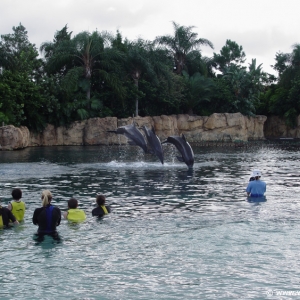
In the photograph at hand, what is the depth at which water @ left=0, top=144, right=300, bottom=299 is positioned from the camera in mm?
8125

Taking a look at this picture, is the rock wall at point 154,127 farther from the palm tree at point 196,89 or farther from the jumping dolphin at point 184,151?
the jumping dolphin at point 184,151

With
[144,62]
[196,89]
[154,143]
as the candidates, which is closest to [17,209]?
[154,143]

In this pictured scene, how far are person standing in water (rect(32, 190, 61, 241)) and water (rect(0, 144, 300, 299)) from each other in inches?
10.4

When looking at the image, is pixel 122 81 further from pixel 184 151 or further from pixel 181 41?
pixel 184 151

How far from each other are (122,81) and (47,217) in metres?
39.7

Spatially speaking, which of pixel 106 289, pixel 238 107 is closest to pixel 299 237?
pixel 106 289

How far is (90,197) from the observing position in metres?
16.5

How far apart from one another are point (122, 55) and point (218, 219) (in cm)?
3825

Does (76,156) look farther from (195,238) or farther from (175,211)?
(195,238)

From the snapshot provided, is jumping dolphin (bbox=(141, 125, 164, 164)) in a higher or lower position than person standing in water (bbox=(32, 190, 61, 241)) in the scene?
higher

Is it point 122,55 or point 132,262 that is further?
point 122,55

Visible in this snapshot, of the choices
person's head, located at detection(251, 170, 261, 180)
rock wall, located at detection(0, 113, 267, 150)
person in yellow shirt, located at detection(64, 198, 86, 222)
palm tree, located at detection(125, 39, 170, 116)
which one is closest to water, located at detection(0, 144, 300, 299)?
person in yellow shirt, located at detection(64, 198, 86, 222)

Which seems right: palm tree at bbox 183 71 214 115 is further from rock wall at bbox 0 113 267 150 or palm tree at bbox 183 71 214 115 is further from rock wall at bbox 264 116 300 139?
rock wall at bbox 264 116 300 139

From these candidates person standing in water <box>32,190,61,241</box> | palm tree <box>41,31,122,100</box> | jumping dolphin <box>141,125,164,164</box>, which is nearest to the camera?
person standing in water <box>32,190,61,241</box>
